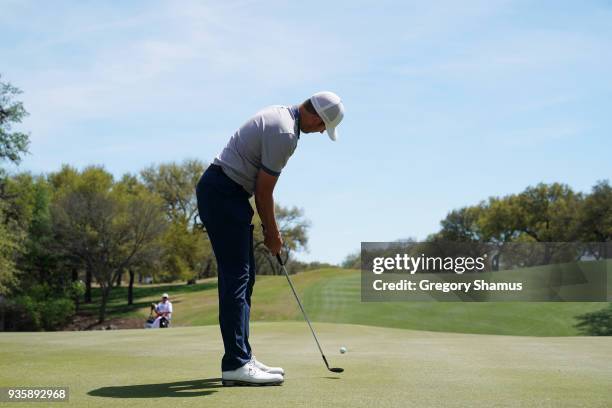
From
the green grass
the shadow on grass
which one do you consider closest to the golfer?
the shadow on grass

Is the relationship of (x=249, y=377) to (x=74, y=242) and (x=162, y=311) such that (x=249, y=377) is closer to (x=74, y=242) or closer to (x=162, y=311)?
(x=162, y=311)

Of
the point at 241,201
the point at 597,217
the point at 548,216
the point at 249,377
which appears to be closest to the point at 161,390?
the point at 249,377

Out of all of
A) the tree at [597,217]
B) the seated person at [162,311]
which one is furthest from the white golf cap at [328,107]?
the tree at [597,217]

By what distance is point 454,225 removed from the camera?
116 meters


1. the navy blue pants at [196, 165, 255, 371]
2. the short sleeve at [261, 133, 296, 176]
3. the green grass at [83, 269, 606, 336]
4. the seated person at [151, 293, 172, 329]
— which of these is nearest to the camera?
the short sleeve at [261, 133, 296, 176]

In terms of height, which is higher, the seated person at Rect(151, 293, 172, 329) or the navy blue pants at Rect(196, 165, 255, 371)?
the navy blue pants at Rect(196, 165, 255, 371)

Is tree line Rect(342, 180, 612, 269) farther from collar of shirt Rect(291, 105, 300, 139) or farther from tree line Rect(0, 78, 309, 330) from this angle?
collar of shirt Rect(291, 105, 300, 139)

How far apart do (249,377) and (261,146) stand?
1803mm

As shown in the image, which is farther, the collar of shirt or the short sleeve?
the collar of shirt

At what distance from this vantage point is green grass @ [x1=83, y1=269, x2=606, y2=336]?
3425 centimetres

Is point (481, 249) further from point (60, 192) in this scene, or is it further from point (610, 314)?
point (60, 192)

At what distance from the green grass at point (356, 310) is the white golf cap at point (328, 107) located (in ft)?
96.8

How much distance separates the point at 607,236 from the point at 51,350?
67623 millimetres

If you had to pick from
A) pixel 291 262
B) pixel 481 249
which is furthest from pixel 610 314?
pixel 291 262
